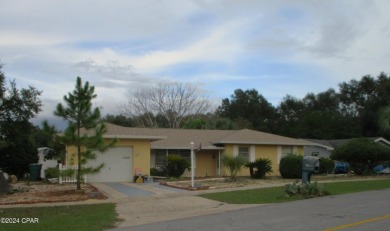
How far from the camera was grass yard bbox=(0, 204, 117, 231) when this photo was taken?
36.2 ft

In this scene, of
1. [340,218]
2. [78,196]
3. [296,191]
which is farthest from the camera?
[78,196]

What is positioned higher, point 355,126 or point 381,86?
point 381,86

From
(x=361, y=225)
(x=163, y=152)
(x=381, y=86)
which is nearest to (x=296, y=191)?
(x=361, y=225)

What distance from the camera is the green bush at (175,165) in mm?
28766

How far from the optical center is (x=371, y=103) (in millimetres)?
63125

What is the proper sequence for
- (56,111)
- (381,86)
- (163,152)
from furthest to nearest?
(381,86)
(163,152)
(56,111)

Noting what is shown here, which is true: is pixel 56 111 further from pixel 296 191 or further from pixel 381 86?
pixel 381 86

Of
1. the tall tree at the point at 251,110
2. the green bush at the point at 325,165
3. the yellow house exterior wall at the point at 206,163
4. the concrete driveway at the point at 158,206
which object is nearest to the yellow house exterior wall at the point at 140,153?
the yellow house exterior wall at the point at 206,163

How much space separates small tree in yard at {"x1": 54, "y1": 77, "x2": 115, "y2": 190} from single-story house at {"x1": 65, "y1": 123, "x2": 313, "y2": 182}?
731 cm

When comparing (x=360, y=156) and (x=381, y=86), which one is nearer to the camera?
(x=360, y=156)

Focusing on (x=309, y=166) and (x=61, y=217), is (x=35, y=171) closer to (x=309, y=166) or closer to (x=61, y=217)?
(x=61, y=217)

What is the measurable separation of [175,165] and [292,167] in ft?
24.2

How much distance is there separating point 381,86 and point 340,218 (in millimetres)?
54655

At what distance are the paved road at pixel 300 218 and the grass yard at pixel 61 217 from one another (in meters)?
1.32
